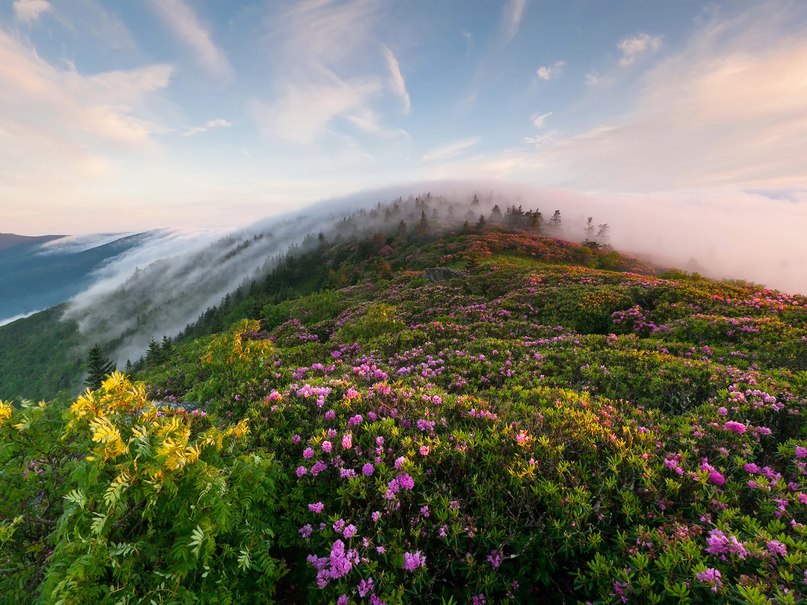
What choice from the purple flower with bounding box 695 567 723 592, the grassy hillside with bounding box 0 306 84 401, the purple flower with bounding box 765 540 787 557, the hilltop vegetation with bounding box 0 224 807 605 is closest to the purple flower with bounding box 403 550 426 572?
the hilltop vegetation with bounding box 0 224 807 605

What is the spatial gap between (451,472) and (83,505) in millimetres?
3874

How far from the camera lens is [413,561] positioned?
3.61 metres

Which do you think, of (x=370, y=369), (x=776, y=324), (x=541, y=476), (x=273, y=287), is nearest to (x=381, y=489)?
(x=541, y=476)

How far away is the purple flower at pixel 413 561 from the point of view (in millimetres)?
3602

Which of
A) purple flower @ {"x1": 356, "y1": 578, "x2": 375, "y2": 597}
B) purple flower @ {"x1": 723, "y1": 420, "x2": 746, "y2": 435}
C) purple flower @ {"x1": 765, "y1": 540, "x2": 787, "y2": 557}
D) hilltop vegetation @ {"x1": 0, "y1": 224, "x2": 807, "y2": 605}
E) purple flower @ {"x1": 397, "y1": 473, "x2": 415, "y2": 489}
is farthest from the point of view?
purple flower @ {"x1": 723, "y1": 420, "x2": 746, "y2": 435}

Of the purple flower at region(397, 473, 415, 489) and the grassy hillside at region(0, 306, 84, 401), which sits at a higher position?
the purple flower at region(397, 473, 415, 489)

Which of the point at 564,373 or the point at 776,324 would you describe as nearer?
the point at 564,373

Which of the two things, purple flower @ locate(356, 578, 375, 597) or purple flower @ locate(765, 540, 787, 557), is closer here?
purple flower @ locate(765, 540, 787, 557)

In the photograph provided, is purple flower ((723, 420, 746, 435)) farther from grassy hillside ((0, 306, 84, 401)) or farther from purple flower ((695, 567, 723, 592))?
grassy hillside ((0, 306, 84, 401))

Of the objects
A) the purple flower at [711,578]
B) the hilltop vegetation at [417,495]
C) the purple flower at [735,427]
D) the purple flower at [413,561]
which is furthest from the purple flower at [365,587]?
the purple flower at [735,427]

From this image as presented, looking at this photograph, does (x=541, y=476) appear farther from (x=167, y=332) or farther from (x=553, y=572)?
(x=167, y=332)

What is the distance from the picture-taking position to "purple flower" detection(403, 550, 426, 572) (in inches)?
142

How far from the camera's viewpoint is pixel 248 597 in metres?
3.52

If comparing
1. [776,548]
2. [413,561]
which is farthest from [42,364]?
[776,548]
